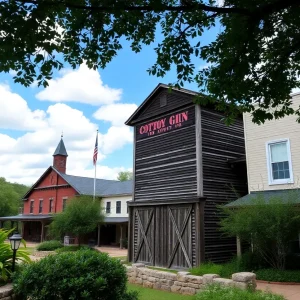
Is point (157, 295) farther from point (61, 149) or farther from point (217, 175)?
point (61, 149)

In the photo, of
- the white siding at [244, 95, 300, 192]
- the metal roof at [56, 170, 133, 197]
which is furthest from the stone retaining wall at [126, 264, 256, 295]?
the metal roof at [56, 170, 133, 197]

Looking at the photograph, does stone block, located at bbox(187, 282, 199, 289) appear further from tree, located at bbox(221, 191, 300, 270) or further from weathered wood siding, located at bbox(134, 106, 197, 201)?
weathered wood siding, located at bbox(134, 106, 197, 201)

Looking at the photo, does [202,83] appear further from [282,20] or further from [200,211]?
[200,211]

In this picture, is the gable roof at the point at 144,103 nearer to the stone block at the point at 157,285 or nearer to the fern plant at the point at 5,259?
the stone block at the point at 157,285

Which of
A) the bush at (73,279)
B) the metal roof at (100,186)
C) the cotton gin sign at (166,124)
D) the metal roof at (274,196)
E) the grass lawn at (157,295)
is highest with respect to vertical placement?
the cotton gin sign at (166,124)

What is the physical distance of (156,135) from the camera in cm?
1816

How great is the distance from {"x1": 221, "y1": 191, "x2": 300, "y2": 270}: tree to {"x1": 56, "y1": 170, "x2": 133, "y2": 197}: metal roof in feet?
67.2

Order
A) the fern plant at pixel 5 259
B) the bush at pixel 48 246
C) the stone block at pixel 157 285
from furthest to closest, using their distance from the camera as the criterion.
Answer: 1. the bush at pixel 48 246
2. the stone block at pixel 157 285
3. the fern plant at pixel 5 259

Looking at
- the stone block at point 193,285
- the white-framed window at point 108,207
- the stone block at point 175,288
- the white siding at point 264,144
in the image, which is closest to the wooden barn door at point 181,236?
the white siding at point 264,144

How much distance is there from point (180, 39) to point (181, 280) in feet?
23.8

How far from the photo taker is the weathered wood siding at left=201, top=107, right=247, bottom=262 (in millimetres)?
15414

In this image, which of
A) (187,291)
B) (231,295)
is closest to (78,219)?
(187,291)

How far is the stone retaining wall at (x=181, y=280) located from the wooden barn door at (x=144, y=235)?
5.05 m

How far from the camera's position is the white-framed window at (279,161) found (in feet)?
45.3
